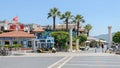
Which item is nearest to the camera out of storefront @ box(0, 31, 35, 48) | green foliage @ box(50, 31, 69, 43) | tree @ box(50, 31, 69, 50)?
Result: tree @ box(50, 31, 69, 50)

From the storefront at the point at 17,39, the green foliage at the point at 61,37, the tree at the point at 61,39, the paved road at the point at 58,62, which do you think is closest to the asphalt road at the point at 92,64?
the paved road at the point at 58,62

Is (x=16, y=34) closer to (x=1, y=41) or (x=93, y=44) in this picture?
(x=1, y=41)

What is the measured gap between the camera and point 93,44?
137500 mm

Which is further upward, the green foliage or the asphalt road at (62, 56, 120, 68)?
the green foliage

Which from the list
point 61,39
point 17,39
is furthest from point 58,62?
point 17,39

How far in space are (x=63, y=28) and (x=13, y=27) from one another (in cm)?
3127

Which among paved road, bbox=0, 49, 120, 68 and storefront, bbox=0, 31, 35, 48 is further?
storefront, bbox=0, 31, 35, 48

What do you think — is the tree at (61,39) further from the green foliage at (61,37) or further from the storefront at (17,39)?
the storefront at (17,39)

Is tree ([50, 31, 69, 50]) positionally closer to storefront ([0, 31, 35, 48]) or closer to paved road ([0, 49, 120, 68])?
storefront ([0, 31, 35, 48])

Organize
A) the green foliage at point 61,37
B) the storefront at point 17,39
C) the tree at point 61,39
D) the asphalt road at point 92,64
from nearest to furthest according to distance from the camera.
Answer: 1. the asphalt road at point 92,64
2. the tree at point 61,39
3. the green foliage at point 61,37
4. the storefront at point 17,39

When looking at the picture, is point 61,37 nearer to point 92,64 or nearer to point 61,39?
point 61,39

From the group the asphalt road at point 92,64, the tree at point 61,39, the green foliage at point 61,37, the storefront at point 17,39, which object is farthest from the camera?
the storefront at point 17,39

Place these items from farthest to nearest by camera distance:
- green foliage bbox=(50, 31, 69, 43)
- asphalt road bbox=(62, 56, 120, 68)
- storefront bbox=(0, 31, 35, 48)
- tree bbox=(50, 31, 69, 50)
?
storefront bbox=(0, 31, 35, 48) < green foliage bbox=(50, 31, 69, 43) < tree bbox=(50, 31, 69, 50) < asphalt road bbox=(62, 56, 120, 68)

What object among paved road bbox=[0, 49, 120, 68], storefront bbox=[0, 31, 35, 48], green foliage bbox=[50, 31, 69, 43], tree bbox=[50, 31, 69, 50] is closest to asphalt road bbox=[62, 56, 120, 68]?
paved road bbox=[0, 49, 120, 68]
